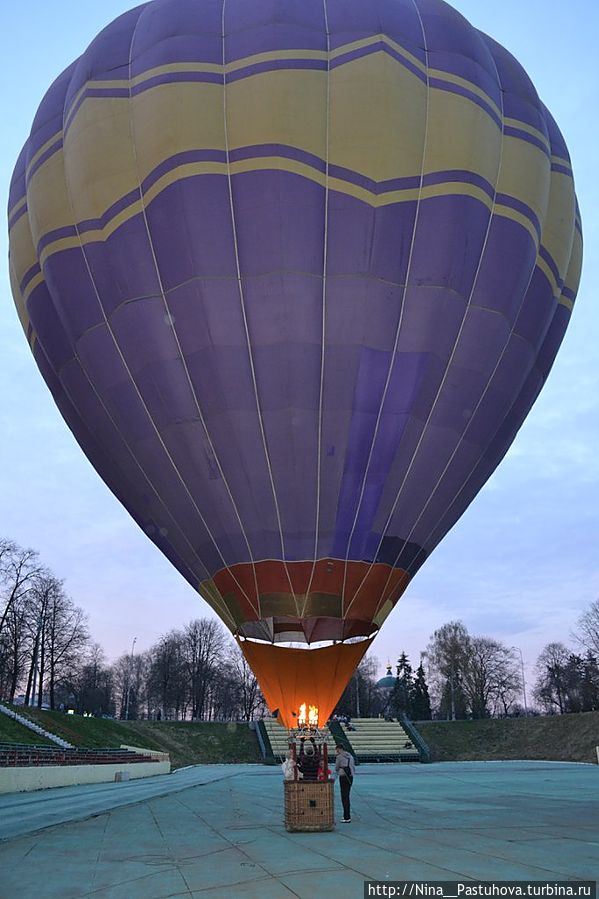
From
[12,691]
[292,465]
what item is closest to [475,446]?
[292,465]

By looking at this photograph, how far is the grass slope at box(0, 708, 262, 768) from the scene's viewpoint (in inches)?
1503

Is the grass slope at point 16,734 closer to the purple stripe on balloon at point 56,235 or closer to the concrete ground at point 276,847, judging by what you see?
the concrete ground at point 276,847

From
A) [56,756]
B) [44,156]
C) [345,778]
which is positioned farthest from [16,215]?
[56,756]

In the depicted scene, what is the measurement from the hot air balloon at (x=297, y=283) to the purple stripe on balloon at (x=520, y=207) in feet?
0.18

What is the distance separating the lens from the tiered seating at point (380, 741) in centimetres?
4175

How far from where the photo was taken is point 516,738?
44219mm

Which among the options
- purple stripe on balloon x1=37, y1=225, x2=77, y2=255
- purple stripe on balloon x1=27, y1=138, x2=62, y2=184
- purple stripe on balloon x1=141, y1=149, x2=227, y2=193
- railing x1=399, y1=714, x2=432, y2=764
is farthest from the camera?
railing x1=399, y1=714, x2=432, y2=764

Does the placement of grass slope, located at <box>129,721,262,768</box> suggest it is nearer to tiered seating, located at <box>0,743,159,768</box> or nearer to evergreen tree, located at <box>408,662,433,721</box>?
tiered seating, located at <box>0,743,159,768</box>

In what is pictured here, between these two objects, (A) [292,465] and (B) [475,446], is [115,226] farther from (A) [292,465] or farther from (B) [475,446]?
(B) [475,446]

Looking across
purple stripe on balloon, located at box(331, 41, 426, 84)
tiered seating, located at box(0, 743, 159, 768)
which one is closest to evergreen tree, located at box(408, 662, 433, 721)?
tiered seating, located at box(0, 743, 159, 768)

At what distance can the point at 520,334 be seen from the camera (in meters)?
13.3

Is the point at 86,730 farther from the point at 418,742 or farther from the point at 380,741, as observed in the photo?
the point at 418,742

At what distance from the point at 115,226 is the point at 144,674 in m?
84.0

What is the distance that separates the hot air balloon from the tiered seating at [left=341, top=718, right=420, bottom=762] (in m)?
32.8
